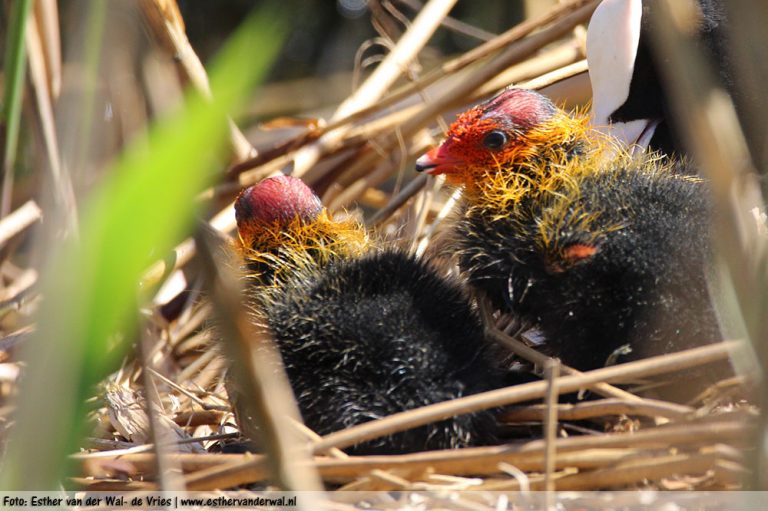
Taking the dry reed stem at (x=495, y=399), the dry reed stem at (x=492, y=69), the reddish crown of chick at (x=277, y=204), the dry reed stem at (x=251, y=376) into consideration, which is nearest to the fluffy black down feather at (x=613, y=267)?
the dry reed stem at (x=495, y=399)

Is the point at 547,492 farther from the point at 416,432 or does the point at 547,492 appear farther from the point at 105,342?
the point at 105,342

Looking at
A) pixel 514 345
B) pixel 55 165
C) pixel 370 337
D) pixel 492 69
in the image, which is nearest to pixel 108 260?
pixel 55 165

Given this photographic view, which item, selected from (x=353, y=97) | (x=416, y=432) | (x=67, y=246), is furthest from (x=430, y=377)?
(x=353, y=97)

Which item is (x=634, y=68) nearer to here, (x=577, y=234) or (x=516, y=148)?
(x=516, y=148)

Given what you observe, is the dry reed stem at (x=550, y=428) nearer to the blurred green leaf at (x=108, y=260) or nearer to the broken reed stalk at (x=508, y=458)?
the broken reed stalk at (x=508, y=458)

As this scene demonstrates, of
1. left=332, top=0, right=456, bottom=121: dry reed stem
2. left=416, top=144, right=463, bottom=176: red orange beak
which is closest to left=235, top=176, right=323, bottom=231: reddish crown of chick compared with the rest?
left=416, top=144, right=463, bottom=176: red orange beak

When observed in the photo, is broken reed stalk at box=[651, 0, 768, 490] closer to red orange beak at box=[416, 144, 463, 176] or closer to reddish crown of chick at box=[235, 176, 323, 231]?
red orange beak at box=[416, 144, 463, 176]
